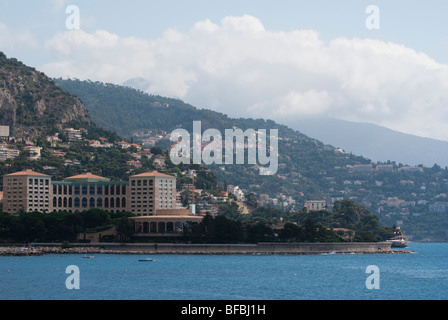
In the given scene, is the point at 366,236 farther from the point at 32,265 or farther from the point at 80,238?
the point at 32,265

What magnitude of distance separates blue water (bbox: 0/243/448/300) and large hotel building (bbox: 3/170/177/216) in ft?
135

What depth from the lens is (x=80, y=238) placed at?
497ft

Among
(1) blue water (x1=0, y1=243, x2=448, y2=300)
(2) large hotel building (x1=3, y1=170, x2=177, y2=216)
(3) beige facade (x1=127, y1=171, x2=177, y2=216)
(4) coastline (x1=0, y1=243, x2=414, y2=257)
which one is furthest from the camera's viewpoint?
(3) beige facade (x1=127, y1=171, x2=177, y2=216)

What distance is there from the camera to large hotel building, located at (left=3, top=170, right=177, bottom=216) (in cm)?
17662

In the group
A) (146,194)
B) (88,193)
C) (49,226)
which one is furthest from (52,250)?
(88,193)

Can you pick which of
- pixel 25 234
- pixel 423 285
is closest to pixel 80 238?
pixel 25 234

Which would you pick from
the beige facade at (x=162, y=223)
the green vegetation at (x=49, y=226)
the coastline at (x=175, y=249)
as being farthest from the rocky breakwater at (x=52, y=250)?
the beige facade at (x=162, y=223)

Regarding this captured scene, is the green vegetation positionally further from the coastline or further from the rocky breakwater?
the rocky breakwater

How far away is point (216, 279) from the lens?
100812 mm

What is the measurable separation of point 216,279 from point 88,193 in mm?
85963

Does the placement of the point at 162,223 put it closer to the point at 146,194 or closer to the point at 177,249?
the point at 177,249

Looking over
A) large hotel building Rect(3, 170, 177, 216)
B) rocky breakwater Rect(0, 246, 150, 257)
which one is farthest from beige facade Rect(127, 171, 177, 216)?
rocky breakwater Rect(0, 246, 150, 257)

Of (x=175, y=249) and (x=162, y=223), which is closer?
(x=175, y=249)
